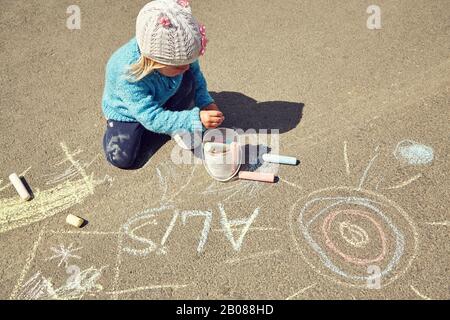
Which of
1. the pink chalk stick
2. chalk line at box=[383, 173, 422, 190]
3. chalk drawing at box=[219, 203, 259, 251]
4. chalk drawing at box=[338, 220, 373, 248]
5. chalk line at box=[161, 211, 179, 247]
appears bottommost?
chalk drawing at box=[338, 220, 373, 248]

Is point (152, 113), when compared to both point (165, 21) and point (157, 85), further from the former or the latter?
point (165, 21)

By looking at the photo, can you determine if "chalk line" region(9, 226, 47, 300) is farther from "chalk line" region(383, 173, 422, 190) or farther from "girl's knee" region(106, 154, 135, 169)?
"chalk line" region(383, 173, 422, 190)

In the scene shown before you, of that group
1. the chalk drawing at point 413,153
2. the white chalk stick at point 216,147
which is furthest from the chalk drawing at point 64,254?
the chalk drawing at point 413,153

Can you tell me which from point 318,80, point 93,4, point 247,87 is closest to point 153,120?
point 247,87

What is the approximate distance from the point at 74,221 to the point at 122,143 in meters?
0.59

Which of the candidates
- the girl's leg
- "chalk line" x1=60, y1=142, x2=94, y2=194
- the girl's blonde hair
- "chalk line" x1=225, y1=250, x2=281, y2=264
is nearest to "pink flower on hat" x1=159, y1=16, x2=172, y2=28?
the girl's blonde hair

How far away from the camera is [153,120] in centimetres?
274

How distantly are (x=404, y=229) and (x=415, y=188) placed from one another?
32 centimetres

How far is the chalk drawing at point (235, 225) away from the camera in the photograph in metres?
2.52

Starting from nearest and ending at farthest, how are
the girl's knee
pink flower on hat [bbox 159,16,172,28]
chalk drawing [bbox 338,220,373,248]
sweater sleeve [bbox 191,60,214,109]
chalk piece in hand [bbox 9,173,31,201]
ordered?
pink flower on hat [bbox 159,16,172,28] → chalk drawing [bbox 338,220,373,248] → chalk piece in hand [bbox 9,173,31,201] → the girl's knee → sweater sleeve [bbox 191,60,214,109]

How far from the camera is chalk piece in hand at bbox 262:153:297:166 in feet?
9.37

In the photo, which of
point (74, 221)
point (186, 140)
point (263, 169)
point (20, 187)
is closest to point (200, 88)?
point (186, 140)

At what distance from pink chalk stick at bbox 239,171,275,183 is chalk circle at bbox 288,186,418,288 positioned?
23 centimetres

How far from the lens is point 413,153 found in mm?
2887
